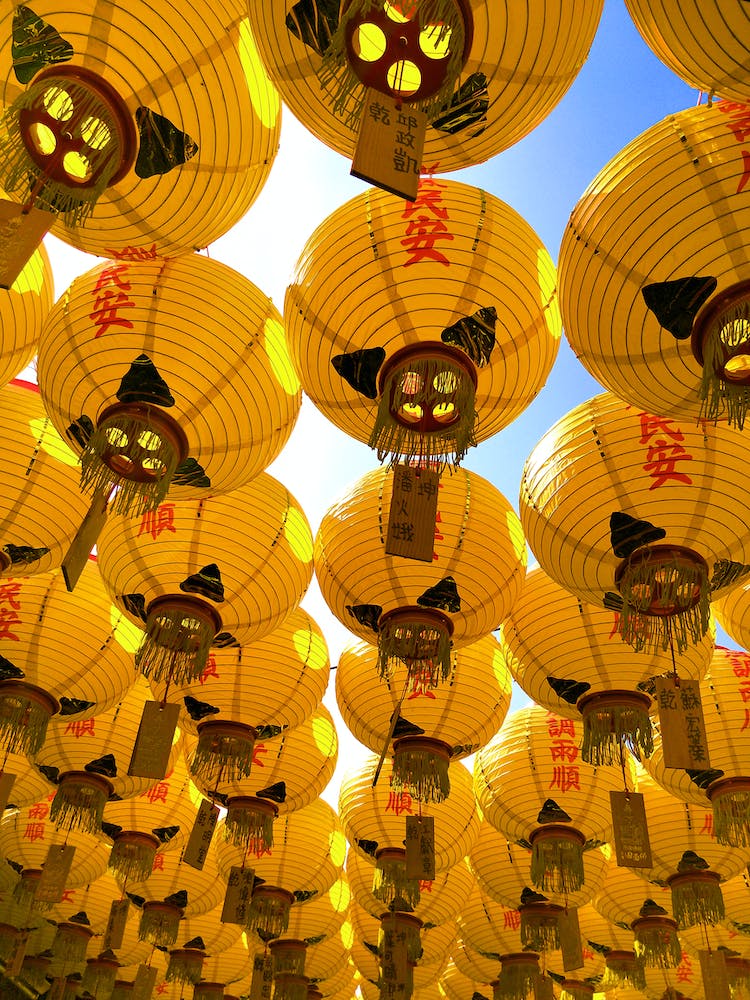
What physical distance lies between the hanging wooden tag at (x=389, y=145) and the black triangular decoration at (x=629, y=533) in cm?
161

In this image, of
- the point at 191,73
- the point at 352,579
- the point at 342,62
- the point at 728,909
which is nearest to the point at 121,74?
the point at 191,73

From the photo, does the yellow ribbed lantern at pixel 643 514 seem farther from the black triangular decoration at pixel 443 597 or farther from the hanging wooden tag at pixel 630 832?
the hanging wooden tag at pixel 630 832

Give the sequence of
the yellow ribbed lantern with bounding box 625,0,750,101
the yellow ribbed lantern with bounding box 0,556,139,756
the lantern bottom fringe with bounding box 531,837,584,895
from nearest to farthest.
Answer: the yellow ribbed lantern with bounding box 625,0,750,101
the yellow ribbed lantern with bounding box 0,556,139,756
the lantern bottom fringe with bounding box 531,837,584,895

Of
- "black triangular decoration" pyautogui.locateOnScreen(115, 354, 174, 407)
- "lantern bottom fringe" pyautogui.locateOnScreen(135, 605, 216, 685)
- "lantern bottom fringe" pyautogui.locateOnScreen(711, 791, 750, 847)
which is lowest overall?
"lantern bottom fringe" pyautogui.locateOnScreen(711, 791, 750, 847)

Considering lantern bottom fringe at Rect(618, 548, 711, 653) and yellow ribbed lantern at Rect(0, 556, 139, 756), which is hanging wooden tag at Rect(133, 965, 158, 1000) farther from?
lantern bottom fringe at Rect(618, 548, 711, 653)

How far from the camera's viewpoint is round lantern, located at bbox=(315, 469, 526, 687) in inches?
148

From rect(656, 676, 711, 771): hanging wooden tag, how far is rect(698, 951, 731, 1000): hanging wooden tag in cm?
272

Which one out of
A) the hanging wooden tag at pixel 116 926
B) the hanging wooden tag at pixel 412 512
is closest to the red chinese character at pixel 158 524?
the hanging wooden tag at pixel 412 512

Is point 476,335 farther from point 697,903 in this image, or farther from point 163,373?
point 697,903

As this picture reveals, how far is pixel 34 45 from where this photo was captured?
2322 mm

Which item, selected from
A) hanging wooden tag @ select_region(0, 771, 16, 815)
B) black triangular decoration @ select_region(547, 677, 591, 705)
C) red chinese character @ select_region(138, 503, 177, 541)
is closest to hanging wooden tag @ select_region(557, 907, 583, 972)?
black triangular decoration @ select_region(547, 677, 591, 705)

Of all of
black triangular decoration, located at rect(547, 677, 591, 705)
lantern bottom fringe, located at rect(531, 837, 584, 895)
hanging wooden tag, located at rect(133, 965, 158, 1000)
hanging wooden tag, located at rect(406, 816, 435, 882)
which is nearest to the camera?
black triangular decoration, located at rect(547, 677, 591, 705)

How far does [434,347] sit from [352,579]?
140 cm

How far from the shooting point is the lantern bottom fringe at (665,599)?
3254mm
